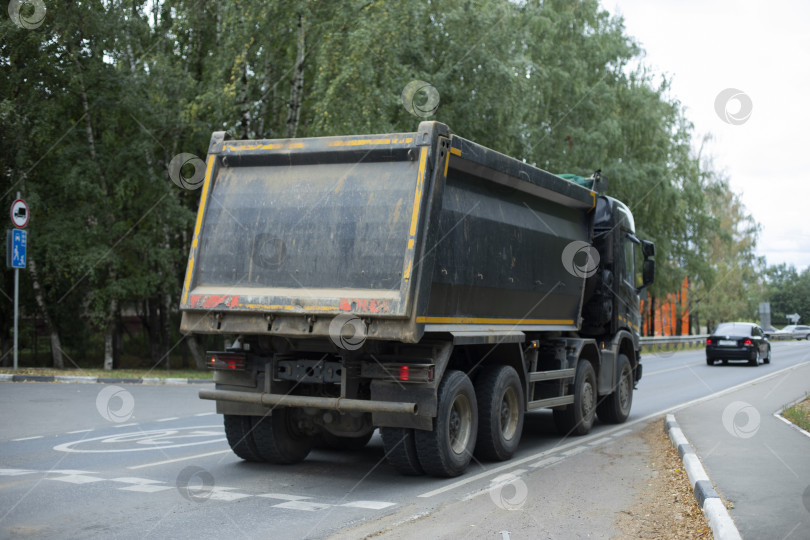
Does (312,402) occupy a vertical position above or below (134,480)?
above

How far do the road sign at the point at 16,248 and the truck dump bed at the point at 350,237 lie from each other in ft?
40.8

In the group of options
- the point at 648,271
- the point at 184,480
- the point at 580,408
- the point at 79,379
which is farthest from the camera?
the point at 79,379

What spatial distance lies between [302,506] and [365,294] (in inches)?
76.7

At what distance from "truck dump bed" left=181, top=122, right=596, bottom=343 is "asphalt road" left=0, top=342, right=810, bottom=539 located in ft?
4.72

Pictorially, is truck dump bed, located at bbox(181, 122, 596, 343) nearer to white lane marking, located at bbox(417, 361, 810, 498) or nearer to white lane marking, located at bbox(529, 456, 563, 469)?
white lane marking, located at bbox(417, 361, 810, 498)

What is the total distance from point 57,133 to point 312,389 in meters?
18.4

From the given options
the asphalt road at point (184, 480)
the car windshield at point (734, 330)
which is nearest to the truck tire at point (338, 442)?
the asphalt road at point (184, 480)

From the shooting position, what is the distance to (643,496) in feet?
24.6

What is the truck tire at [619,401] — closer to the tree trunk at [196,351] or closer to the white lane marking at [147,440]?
the white lane marking at [147,440]

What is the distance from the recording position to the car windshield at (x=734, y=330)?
1188 inches

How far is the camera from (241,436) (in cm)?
860

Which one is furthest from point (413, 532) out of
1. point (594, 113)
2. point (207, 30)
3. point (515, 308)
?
point (594, 113)

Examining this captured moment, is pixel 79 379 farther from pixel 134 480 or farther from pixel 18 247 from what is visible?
pixel 134 480

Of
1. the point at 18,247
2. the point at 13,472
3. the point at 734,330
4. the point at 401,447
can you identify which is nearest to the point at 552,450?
the point at 401,447
